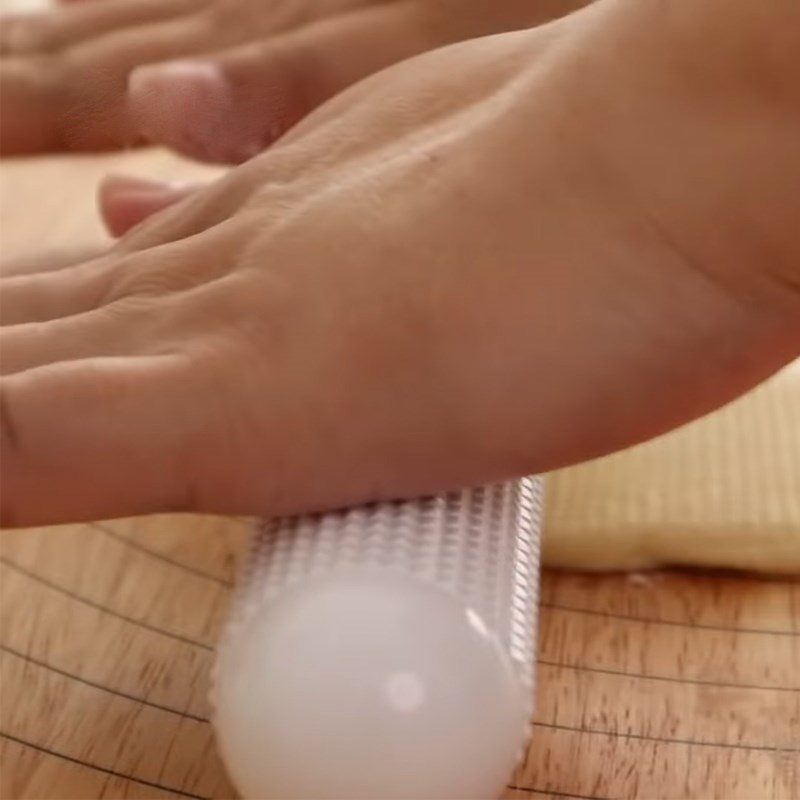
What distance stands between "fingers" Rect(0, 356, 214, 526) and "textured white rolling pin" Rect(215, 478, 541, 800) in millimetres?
40

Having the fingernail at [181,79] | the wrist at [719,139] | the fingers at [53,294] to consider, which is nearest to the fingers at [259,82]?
the fingernail at [181,79]

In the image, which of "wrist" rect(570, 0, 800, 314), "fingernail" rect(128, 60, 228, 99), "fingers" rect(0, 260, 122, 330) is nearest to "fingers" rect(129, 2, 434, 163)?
"fingernail" rect(128, 60, 228, 99)

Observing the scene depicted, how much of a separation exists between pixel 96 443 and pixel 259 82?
34 centimetres

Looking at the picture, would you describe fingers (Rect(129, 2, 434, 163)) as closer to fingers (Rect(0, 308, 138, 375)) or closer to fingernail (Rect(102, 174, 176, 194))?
fingernail (Rect(102, 174, 176, 194))

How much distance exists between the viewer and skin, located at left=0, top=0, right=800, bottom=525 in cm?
34

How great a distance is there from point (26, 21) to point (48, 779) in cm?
51

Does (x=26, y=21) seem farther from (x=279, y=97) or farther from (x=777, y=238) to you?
(x=777, y=238)

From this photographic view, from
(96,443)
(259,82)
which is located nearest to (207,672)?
(96,443)

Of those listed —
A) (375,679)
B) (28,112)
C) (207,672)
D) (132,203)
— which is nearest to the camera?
(375,679)

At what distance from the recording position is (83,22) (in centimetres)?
72

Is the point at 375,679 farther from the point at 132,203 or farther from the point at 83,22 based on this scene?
the point at 83,22

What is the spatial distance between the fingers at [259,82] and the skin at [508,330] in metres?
0.25

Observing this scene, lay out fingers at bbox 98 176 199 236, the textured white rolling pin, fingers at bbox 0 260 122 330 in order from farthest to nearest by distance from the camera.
→ 1. fingers at bbox 98 176 199 236
2. fingers at bbox 0 260 122 330
3. the textured white rolling pin

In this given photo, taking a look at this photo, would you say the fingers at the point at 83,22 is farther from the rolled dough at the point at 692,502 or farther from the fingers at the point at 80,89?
the rolled dough at the point at 692,502
